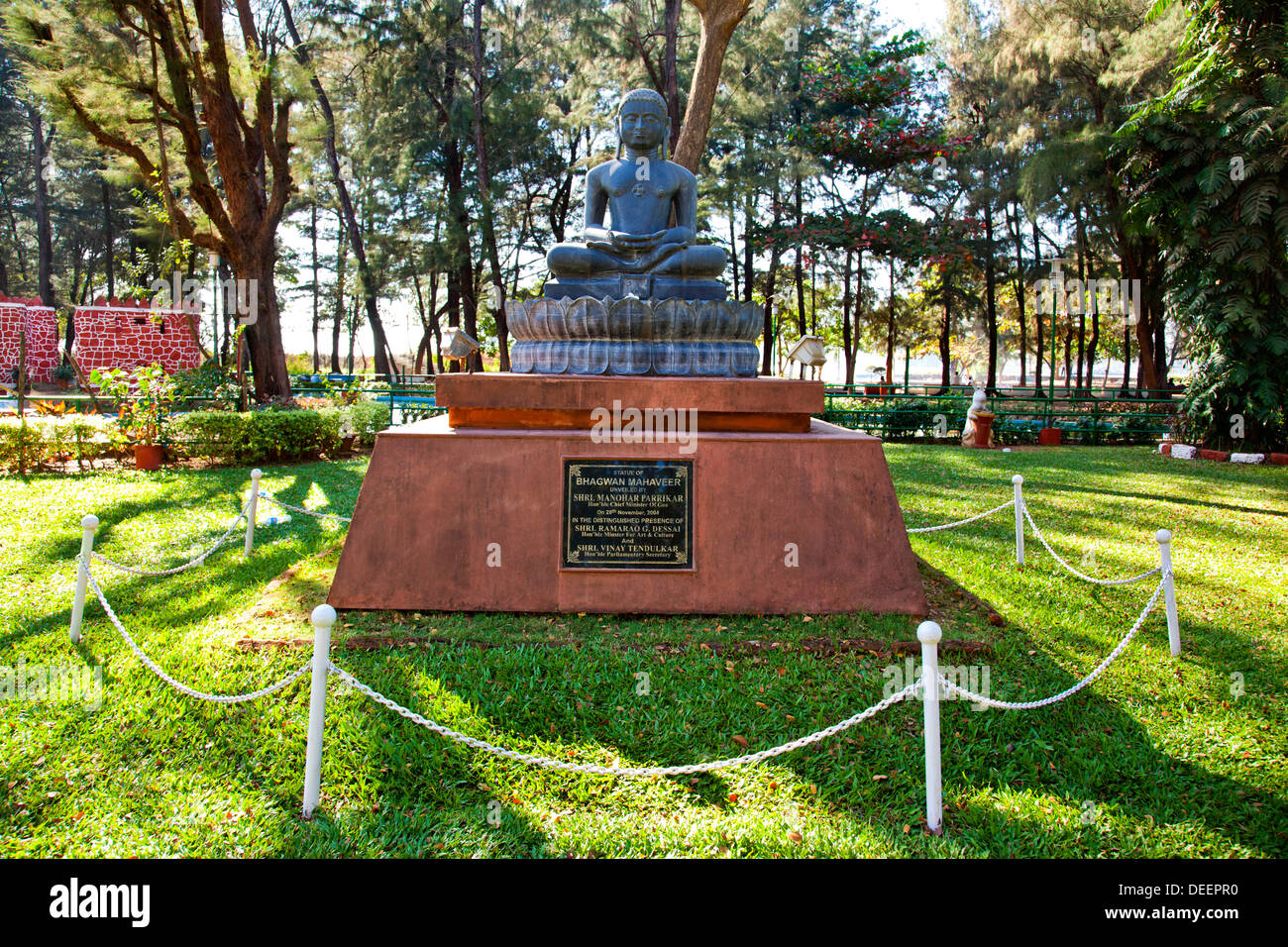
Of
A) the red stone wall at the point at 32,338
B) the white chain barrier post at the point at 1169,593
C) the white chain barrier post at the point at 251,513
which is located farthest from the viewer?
the red stone wall at the point at 32,338

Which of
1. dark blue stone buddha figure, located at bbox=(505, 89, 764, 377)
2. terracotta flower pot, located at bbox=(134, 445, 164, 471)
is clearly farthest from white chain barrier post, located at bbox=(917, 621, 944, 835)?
terracotta flower pot, located at bbox=(134, 445, 164, 471)

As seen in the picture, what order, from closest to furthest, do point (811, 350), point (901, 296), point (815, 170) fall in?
point (811, 350) < point (815, 170) < point (901, 296)

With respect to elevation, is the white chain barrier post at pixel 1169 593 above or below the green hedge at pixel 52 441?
below

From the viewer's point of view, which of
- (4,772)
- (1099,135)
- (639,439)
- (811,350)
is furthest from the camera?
(1099,135)

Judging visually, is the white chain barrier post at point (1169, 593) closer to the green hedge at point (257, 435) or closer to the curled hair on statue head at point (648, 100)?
the curled hair on statue head at point (648, 100)

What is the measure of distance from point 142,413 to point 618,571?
33.2ft

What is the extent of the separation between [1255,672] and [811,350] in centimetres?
1096

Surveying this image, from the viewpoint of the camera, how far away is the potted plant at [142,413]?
10961mm

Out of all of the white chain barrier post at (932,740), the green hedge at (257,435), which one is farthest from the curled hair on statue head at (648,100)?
the green hedge at (257,435)

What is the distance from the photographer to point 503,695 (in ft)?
11.9

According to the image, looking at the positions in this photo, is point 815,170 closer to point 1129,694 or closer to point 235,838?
point 1129,694

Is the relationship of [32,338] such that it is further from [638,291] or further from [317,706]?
[317,706]

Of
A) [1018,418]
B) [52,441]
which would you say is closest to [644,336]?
[52,441]

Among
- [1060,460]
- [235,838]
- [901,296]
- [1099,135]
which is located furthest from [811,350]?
[901,296]
